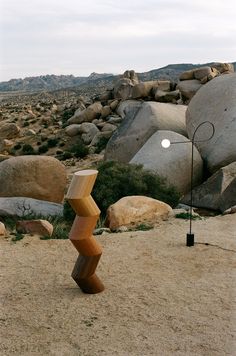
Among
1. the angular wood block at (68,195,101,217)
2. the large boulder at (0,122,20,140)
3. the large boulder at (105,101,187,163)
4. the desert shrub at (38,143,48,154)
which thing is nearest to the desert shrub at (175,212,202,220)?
the angular wood block at (68,195,101,217)

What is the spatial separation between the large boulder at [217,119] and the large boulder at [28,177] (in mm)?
5333

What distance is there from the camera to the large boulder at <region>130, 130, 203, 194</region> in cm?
1694

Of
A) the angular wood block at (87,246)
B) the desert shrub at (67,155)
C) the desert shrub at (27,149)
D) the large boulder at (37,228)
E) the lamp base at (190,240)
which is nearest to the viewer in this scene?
the angular wood block at (87,246)

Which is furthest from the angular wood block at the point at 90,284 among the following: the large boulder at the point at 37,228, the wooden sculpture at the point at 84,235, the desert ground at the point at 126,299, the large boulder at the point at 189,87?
the large boulder at the point at 189,87

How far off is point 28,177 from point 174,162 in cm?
479

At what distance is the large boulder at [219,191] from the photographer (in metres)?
15.2

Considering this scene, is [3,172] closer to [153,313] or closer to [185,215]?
[185,215]

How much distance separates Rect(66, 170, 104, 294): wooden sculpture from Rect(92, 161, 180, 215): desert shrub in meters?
6.22

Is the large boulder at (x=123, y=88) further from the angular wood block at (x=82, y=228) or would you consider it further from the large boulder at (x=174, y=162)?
the angular wood block at (x=82, y=228)

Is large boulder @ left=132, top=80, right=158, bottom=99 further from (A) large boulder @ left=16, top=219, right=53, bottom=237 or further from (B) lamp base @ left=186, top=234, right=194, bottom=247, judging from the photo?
(B) lamp base @ left=186, top=234, right=194, bottom=247

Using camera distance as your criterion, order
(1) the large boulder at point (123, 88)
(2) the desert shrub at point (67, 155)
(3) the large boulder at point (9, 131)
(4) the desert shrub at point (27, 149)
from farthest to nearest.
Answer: (1) the large boulder at point (123, 88)
(3) the large boulder at point (9, 131)
(4) the desert shrub at point (27, 149)
(2) the desert shrub at point (67, 155)

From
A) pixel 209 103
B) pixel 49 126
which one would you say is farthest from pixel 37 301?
pixel 49 126

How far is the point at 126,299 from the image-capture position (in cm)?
849

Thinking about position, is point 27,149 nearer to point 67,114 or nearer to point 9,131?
point 9,131
